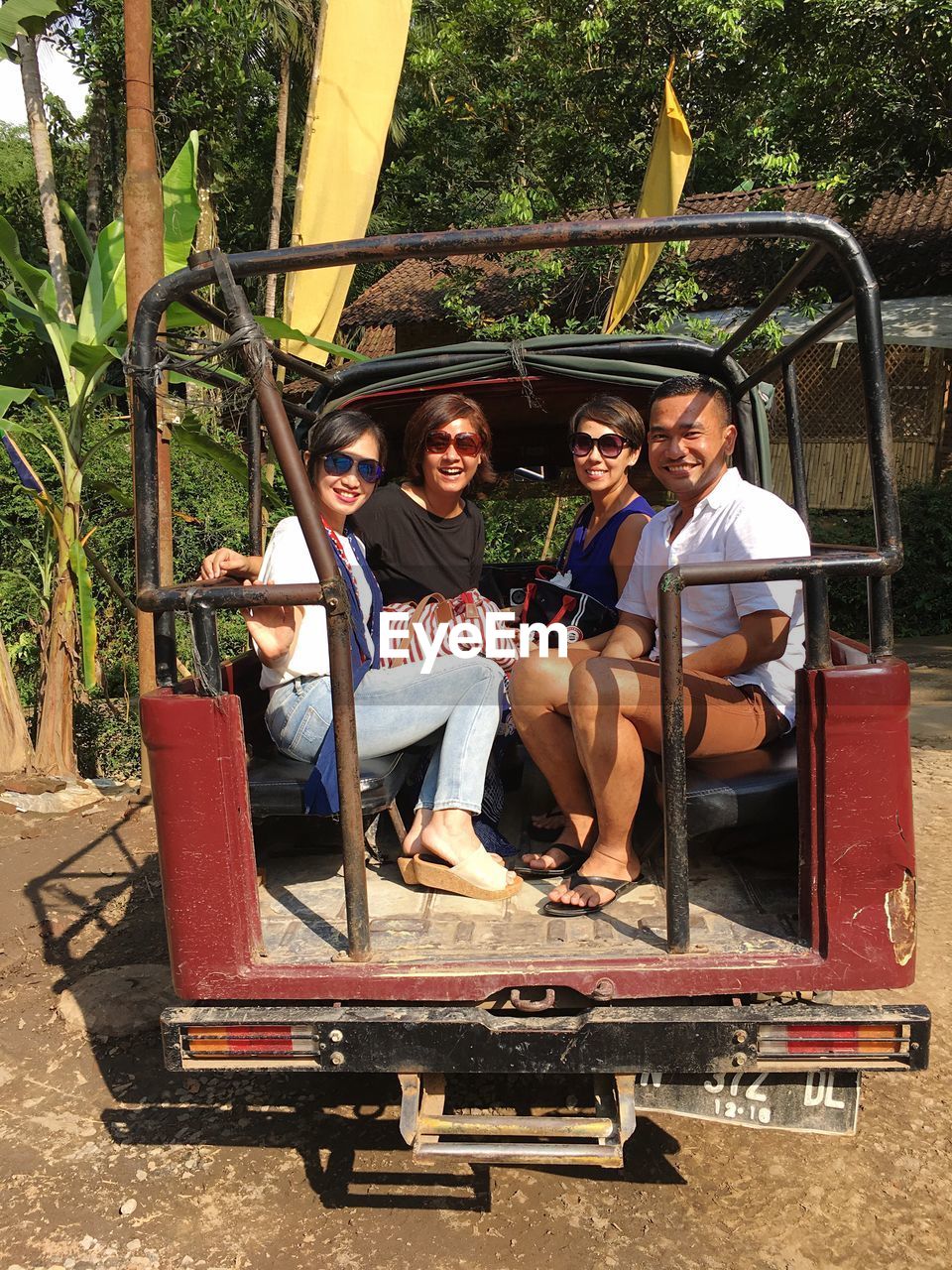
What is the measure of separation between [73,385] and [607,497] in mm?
3637

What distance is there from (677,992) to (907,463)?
1130cm

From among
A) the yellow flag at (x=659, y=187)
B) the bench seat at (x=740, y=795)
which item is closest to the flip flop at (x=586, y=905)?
the bench seat at (x=740, y=795)

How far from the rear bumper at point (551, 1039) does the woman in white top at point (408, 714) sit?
19.9 inches

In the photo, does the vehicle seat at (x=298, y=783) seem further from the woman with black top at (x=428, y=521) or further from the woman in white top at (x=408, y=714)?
the woman with black top at (x=428, y=521)

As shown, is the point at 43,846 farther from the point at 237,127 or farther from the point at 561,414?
the point at 237,127

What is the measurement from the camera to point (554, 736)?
2850mm

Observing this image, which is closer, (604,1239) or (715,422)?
(604,1239)

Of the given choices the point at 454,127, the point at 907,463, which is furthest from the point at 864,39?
the point at 454,127

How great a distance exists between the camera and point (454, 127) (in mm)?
13797

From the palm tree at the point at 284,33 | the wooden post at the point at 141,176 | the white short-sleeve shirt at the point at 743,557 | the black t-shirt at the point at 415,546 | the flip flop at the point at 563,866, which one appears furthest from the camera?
the palm tree at the point at 284,33

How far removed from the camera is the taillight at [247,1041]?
2.20 meters

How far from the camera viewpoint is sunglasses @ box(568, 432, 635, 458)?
3303 millimetres

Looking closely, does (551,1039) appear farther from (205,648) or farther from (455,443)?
(455,443)

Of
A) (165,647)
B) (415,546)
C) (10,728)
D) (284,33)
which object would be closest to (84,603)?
(10,728)
